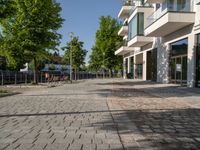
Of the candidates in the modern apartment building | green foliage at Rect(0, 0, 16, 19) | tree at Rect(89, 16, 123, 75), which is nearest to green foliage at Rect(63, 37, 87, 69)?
tree at Rect(89, 16, 123, 75)

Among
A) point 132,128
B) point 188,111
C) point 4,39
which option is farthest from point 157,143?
point 4,39

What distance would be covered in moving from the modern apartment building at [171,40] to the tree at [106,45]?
23.4 metres

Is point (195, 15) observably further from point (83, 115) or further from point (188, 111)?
point (83, 115)

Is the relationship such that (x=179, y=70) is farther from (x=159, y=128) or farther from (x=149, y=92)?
(x=159, y=128)

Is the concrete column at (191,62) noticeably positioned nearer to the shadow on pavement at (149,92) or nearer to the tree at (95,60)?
the shadow on pavement at (149,92)

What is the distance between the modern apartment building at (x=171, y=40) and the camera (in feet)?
74.1

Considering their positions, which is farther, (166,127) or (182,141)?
(166,127)

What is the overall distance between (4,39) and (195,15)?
51.4 feet

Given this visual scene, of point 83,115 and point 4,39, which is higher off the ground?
point 4,39

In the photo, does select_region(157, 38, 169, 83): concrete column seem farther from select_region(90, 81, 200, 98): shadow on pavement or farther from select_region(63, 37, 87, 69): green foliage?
select_region(63, 37, 87, 69): green foliage

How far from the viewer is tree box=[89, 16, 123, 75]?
63.6m

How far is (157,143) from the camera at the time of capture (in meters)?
5.88

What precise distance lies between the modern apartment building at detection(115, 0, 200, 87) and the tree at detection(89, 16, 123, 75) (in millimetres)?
23424

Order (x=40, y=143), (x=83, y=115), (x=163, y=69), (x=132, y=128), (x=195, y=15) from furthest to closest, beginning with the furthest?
1. (x=163, y=69)
2. (x=195, y=15)
3. (x=83, y=115)
4. (x=132, y=128)
5. (x=40, y=143)
